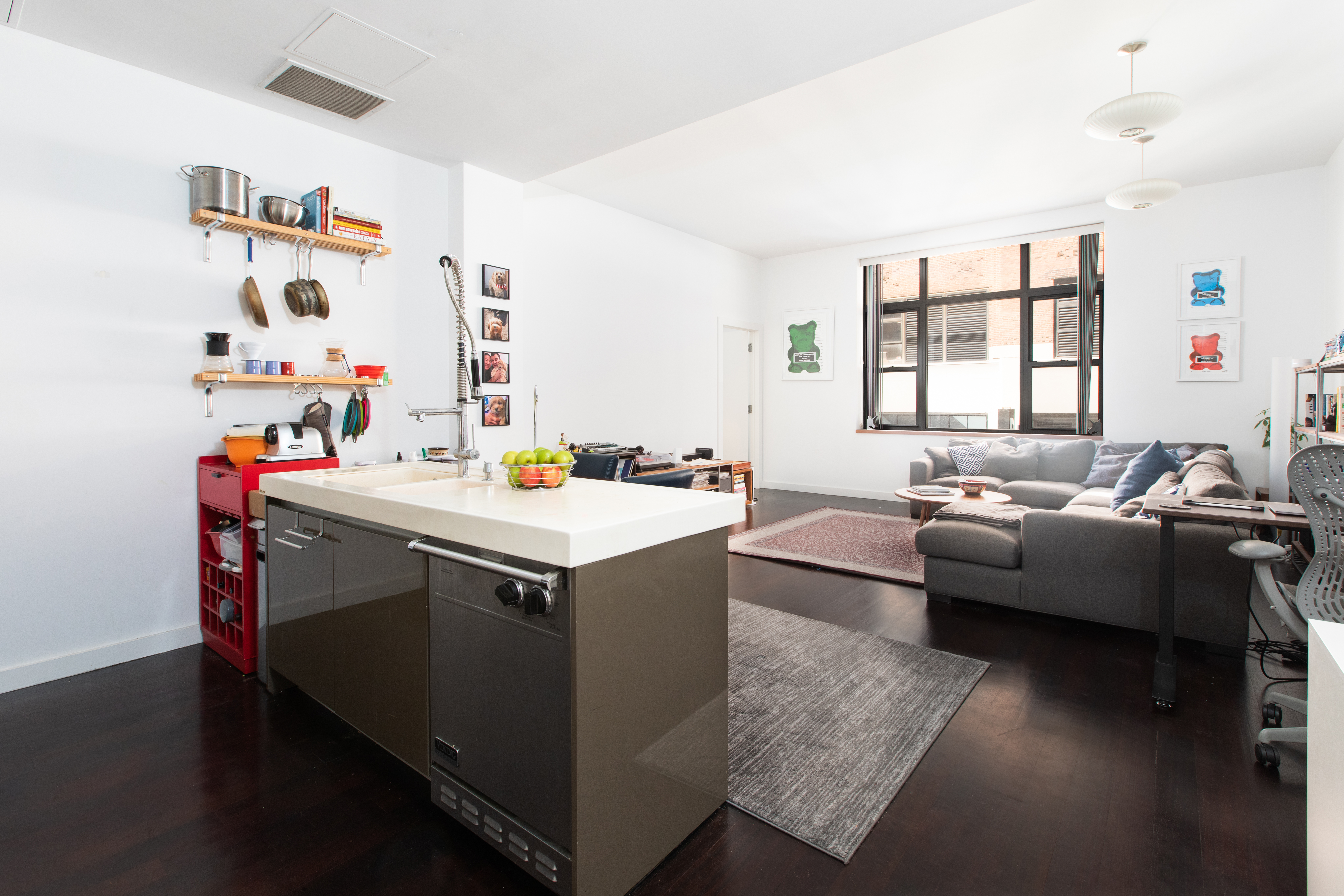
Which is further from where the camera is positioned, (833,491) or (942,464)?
(833,491)

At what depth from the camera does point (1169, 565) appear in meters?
2.24

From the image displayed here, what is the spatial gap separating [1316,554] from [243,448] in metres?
4.00

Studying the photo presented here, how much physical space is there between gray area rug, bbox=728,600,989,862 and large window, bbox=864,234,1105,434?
4602mm

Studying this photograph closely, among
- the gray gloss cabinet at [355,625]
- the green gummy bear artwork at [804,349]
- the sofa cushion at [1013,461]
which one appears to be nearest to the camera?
the gray gloss cabinet at [355,625]

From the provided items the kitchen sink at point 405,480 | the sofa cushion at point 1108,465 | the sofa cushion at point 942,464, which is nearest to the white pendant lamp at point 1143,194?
the sofa cushion at point 1108,465

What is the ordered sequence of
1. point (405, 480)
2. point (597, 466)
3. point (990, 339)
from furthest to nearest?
1. point (990, 339)
2. point (597, 466)
3. point (405, 480)

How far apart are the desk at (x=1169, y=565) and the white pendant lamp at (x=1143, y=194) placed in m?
2.55

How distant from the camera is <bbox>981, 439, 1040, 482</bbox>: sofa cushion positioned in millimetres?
5777

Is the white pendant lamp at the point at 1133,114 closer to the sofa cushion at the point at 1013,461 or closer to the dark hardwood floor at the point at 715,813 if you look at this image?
the dark hardwood floor at the point at 715,813

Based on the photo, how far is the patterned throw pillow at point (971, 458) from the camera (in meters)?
5.98

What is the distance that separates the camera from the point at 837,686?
2439mm

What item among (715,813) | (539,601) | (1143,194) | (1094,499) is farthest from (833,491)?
(539,601)

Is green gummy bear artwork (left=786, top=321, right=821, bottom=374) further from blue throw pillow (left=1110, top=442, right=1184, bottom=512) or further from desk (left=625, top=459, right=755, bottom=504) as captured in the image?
blue throw pillow (left=1110, top=442, right=1184, bottom=512)

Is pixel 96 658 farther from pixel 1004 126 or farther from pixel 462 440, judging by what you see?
pixel 1004 126
